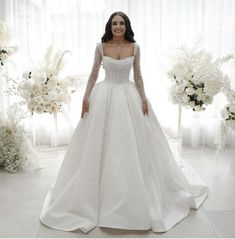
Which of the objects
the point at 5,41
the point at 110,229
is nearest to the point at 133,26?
the point at 5,41

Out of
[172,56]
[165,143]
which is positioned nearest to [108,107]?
[165,143]

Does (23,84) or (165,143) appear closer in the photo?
(165,143)

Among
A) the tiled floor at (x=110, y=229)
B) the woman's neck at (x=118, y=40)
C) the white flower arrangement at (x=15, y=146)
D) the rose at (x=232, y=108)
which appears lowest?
the tiled floor at (x=110, y=229)

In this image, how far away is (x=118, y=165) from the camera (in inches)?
108

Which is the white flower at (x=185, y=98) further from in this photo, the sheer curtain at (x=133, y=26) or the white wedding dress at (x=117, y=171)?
the white wedding dress at (x=117, y=171)

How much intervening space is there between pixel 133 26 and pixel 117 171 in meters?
2.36

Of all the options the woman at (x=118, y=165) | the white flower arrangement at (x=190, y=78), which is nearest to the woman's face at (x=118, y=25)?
the woman at (x=118, y=165)

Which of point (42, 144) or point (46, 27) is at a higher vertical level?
point (46, 27)

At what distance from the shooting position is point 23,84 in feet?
13.0

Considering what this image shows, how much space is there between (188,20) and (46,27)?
177cm

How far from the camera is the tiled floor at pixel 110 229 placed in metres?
2.64

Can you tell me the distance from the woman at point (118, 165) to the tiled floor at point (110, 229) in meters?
0.07

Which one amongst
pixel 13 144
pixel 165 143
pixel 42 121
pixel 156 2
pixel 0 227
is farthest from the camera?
pixel 42 121

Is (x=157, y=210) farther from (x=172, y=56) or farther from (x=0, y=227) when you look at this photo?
(x=172, y=56)
